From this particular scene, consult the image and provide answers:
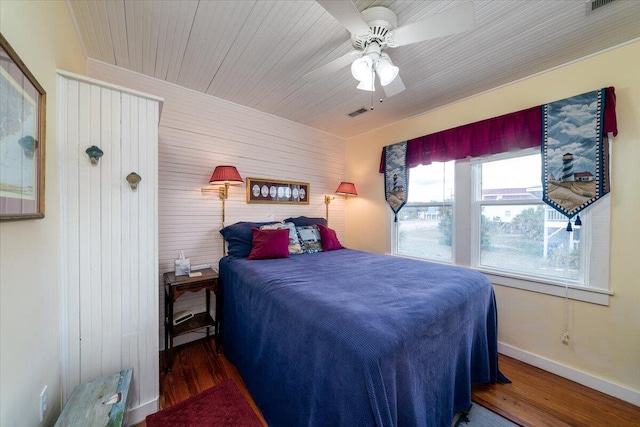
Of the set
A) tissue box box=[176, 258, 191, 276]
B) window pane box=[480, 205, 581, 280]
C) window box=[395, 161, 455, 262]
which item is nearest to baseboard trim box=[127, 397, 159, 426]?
tissue box box=[176, 258, 191, 276]

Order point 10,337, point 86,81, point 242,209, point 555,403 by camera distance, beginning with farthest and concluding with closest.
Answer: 1. point 242,209
2. point 555,403
3. point 86,81
4. point 10,337

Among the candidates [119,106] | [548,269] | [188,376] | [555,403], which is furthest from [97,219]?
[548,269]

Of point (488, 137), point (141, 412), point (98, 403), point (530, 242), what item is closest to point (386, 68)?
point (488, 137)

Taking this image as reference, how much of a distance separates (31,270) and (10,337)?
28 cm

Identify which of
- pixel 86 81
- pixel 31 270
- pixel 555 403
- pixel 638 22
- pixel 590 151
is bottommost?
pixel 555 403

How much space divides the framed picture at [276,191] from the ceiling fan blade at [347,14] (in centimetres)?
202

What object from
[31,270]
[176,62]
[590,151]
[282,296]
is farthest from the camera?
[176,62]

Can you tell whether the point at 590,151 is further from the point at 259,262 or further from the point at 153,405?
the point at 153,405

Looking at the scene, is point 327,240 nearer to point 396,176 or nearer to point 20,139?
point 396,176

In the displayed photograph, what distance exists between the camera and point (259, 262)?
2.27 meters

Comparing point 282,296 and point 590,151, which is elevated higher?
point 590,151

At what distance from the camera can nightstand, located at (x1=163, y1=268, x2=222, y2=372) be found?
2039 millimetres

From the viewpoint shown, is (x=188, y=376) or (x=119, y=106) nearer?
Result: (x=119, y=106)

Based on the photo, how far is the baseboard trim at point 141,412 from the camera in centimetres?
154
